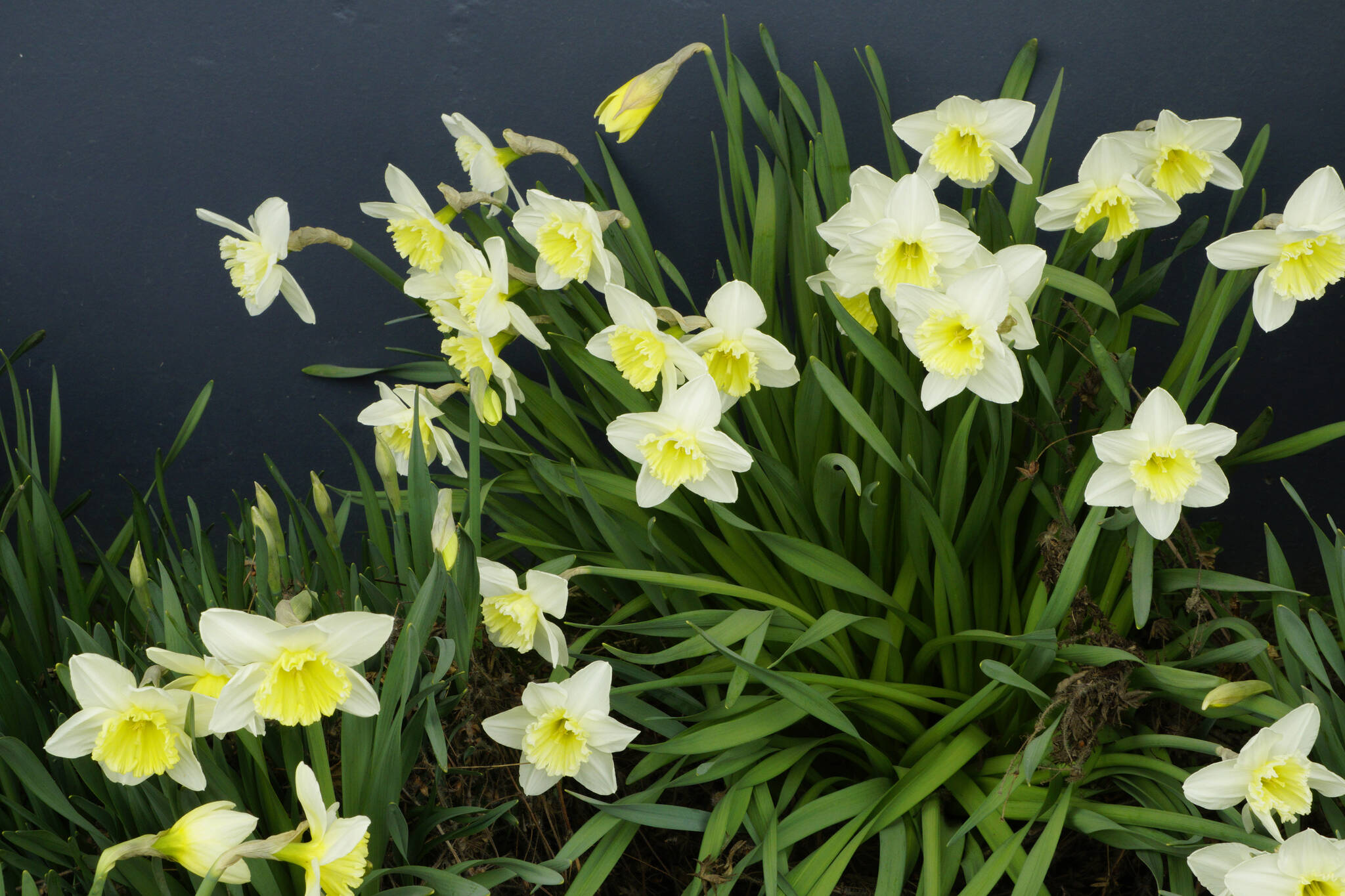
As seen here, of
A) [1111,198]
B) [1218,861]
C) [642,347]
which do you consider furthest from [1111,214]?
[1218,861]

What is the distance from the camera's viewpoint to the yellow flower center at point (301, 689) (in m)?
0.91

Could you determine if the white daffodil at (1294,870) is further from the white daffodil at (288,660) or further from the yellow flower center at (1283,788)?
the white daffodil at (288,660)

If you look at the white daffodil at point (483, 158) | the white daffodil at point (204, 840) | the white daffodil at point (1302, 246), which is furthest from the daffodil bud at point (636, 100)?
the white daffodil at point (204, 840)

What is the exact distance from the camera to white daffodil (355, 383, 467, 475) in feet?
4.26

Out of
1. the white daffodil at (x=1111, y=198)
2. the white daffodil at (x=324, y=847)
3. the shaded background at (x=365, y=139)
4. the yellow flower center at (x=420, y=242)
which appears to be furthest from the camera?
the shaded background at (x=365, y=139)

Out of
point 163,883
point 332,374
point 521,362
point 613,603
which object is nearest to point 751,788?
point 613,603

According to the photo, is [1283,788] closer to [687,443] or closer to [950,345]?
[950,345]

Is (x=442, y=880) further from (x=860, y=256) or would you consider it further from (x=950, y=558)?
(x=860, y=256)

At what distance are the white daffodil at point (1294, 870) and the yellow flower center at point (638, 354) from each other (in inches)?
31.9

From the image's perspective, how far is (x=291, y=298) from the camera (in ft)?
4.73

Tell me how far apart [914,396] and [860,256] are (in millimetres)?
199

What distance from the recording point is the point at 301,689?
3.03 ft

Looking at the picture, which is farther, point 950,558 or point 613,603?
point 613,603

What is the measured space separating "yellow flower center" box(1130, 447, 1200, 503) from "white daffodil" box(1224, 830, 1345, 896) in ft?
1.19
